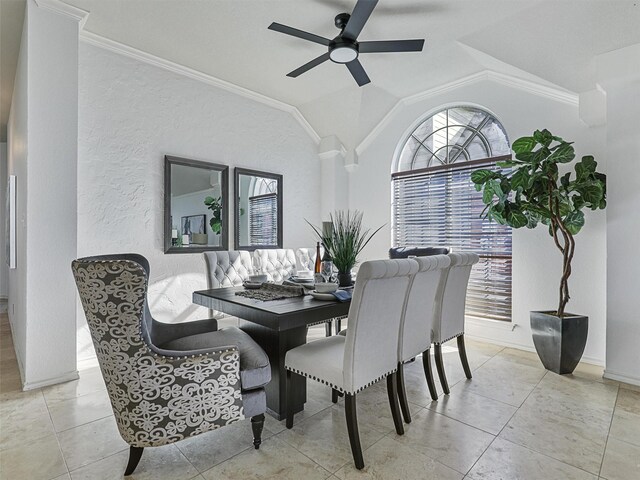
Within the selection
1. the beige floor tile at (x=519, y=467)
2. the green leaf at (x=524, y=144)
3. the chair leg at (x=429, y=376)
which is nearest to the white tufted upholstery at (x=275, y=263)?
the chair leg at (x=429, y=376)

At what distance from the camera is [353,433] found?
1.73 metres

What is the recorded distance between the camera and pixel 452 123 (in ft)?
14.1

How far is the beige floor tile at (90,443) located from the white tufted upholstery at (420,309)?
1707 mm

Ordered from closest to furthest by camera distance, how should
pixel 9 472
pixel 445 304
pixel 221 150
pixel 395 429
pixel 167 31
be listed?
1. pixel 9 472
2. pixel 395 429
3. pixel 445 304
4. pixel 167 31
5. pixel 221 150

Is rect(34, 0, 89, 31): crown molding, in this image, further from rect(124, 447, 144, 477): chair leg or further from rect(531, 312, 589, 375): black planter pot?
rect(531, 312, 589, 375): black planter pot

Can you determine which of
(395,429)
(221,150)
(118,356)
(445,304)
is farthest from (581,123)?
(118,356)

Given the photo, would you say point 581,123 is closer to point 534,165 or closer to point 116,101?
point 534,165

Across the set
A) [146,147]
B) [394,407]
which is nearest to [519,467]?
[394,407]

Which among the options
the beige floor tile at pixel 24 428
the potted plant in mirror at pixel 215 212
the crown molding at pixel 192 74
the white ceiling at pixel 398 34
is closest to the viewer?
the beige floor tile at pixel 24 428

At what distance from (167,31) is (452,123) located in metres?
3.31

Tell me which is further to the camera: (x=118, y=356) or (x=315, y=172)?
(x=315, y=172)

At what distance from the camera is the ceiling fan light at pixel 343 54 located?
2718 mm

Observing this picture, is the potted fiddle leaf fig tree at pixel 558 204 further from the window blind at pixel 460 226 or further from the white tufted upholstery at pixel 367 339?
the white tufted upholstery at pixel 367 339

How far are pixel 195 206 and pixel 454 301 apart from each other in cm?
290
